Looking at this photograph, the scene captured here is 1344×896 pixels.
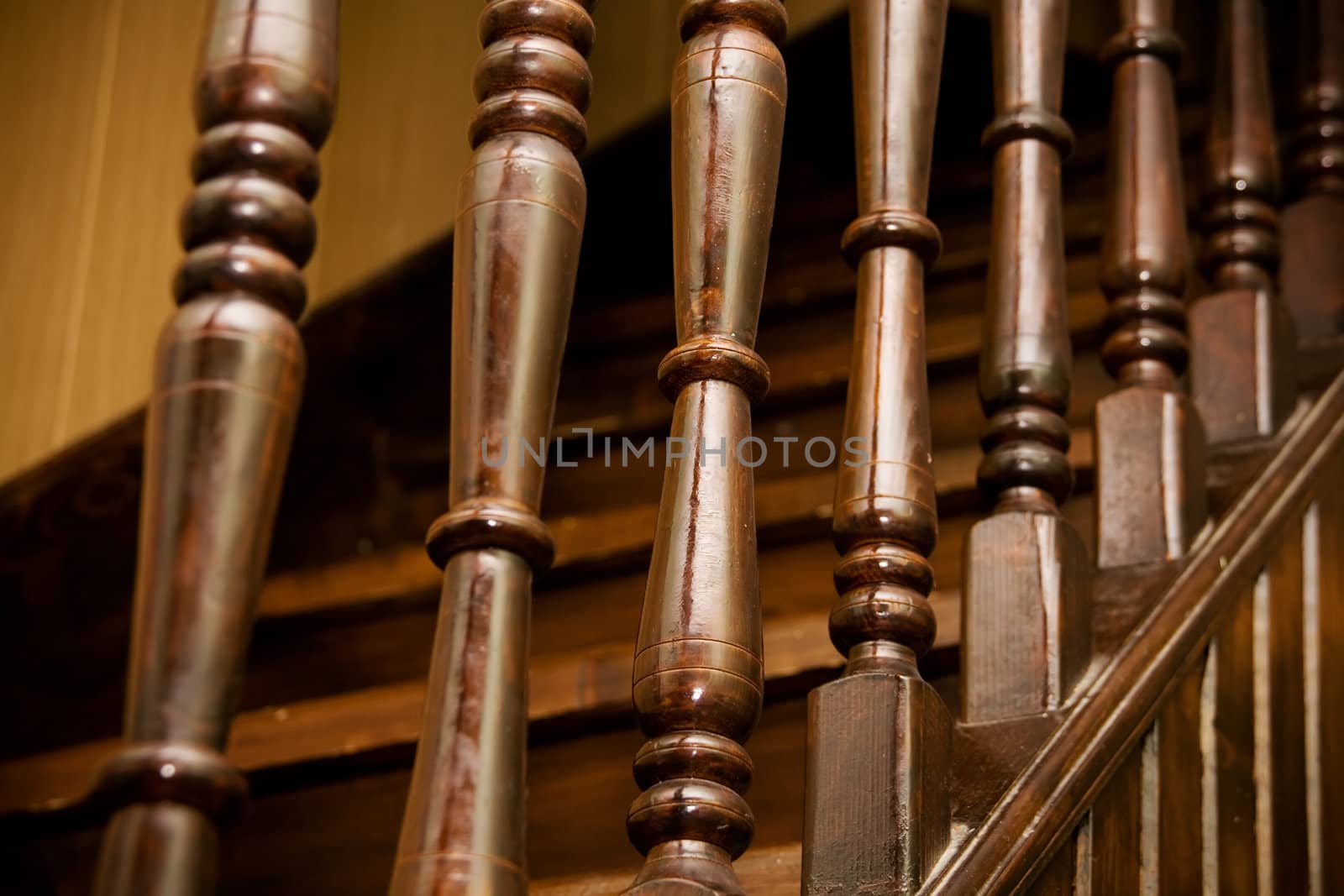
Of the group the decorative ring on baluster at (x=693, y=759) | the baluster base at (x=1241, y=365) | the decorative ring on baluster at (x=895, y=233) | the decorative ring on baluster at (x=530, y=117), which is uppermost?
the baluster base at (x=1241, y=365)

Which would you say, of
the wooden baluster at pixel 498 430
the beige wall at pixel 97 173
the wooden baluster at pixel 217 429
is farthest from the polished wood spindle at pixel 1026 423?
the beige wall at pixel 97 173

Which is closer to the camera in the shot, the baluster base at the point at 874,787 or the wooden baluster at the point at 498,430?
the wooden baluster at the point at 498,430

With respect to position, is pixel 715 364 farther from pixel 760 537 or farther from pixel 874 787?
pixel 760 537

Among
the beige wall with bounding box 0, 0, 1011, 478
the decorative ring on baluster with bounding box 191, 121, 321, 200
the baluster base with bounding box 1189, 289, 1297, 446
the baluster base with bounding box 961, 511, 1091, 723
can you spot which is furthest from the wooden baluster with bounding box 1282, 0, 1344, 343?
the decorative ring on baluster with bounding box 191, 121, 321, 200

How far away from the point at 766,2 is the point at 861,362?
0.23m

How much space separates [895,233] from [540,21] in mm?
292

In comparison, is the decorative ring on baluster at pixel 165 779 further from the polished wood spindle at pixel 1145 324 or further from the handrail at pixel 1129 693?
the polished wood spindle at pixel 1145 324

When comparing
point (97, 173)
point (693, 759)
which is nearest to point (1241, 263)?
point (693, 759)

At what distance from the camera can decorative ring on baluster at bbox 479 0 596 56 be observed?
3.01 feet

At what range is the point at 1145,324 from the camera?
1.39m

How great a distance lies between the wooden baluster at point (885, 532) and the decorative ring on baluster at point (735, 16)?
16 cm

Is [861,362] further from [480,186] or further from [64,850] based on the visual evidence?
[64,850]

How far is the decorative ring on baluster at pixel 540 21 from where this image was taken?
3.01 feet

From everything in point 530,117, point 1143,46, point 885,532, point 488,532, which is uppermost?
point 1143,46
